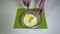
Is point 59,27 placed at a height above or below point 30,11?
below

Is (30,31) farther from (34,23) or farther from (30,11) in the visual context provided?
(30,11)

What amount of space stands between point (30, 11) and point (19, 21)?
0.19 metres

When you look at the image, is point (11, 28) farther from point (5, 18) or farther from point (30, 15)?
point (30, 15)

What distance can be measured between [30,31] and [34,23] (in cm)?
10

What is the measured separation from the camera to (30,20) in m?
1.27

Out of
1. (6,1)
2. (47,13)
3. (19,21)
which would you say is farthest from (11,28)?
(47,13)

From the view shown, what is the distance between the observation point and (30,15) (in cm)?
129

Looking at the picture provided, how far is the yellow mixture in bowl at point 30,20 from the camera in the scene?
1249mm

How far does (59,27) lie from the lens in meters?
1.28

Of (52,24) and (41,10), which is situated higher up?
(41,10)

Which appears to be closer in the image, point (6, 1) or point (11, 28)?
point (11, 28)

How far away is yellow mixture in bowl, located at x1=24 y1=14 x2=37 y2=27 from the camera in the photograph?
4.10ft

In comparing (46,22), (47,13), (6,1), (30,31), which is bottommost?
(30,31)

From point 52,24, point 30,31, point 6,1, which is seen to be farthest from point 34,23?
point 6,1
